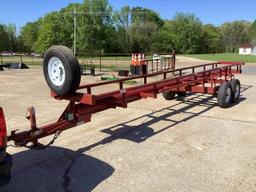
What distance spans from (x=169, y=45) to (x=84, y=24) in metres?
26.1

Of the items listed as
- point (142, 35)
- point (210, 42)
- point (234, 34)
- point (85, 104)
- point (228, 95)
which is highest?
point (234, 34)

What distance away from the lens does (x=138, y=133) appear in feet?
20.9

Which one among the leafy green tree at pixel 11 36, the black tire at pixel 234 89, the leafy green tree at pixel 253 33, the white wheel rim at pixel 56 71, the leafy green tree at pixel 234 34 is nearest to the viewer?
the white wheel rim at pixel 56 71

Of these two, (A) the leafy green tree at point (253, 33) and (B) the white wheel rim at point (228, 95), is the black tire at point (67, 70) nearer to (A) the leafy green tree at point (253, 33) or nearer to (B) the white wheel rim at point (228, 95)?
(B) the white wheel rim at point (228, 95)

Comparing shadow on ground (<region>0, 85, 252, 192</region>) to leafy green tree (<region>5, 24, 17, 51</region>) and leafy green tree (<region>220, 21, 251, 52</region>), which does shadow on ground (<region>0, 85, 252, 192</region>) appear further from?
leafy green tree (<region>220, 21, 251, 52</region>)

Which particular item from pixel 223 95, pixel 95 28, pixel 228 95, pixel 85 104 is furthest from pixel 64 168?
pixel 95 28

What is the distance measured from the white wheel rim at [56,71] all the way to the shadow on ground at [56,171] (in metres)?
1.15

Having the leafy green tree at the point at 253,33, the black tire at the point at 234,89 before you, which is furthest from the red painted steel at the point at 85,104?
the leafy green tree at the point at 253,33

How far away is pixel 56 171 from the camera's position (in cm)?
459

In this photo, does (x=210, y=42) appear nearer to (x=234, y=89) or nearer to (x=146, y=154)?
(x=234, y=89)

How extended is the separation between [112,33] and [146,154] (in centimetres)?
7318

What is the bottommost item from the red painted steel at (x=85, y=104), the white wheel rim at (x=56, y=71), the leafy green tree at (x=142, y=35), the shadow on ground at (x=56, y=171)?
the shadow on ground at (x=56, y=171)

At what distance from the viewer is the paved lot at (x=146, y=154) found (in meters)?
4.23

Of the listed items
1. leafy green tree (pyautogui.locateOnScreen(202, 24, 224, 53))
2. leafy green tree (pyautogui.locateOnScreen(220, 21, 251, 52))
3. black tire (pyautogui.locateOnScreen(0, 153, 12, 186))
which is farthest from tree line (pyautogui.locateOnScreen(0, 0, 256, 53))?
black tire (pyautogui.locateOnScreen(0, 153, 12, 186))
